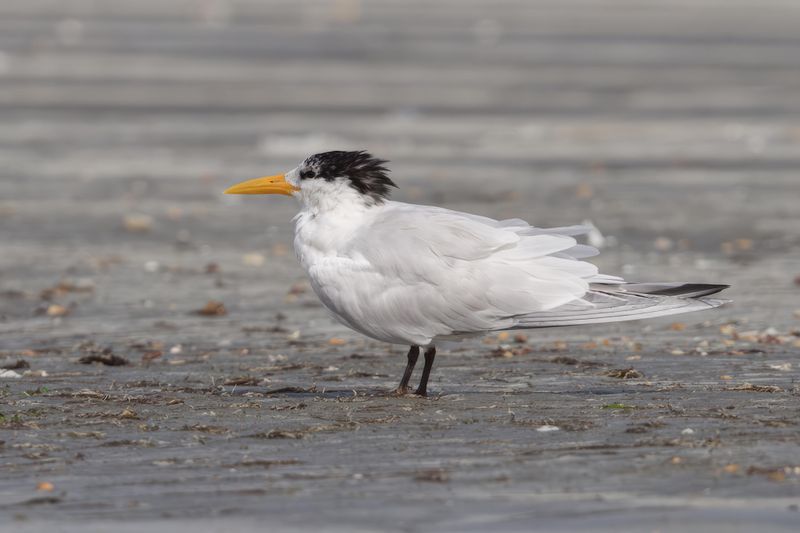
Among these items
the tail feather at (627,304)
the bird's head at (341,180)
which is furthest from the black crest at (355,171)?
the tail feather at (627,304)

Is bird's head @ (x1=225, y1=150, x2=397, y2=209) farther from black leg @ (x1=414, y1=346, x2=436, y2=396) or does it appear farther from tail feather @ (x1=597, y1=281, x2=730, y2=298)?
tail feather @ (x1=597, y1=281, x2=730, y2=298)

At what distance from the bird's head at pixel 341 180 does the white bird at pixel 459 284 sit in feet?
0.72

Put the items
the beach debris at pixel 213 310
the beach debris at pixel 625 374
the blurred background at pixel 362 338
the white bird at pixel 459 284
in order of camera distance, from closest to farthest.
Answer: the blurred background at pixel 362 338 → the white bird at pixel 459 284 → the beach debris at pixel 625 374 → the beach debris at pixel 213 310

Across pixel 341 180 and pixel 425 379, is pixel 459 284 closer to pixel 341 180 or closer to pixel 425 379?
pixel 425 379

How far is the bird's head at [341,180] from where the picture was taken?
26.0ft

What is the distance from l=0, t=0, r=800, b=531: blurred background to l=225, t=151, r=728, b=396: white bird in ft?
1.21

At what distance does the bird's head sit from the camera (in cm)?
794

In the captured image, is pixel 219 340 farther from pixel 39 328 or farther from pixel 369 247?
pixel 369 247

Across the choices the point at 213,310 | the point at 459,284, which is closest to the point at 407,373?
the point at 459,284

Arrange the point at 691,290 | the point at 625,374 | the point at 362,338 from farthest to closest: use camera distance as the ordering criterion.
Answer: the point at 362,338, the point at 625,374, the point at 691,290

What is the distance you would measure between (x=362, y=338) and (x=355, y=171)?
2.12 metres

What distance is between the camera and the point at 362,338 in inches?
389

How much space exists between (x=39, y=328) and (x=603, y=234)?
17.6 ft

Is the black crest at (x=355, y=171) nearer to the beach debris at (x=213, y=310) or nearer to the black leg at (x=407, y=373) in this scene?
the black leg at (x=407, y=373)
